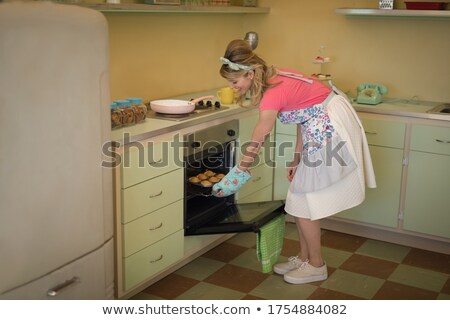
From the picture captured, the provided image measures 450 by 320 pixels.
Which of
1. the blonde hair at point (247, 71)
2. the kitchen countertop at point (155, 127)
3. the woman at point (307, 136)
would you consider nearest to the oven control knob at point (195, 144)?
the kitchen countertop at point (155, 127)

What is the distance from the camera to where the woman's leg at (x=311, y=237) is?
346 cm

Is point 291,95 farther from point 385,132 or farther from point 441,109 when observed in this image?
point 441,109

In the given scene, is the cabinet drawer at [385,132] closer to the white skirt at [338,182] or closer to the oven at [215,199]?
the white skirt at [338,182]

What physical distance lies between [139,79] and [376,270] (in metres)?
1.77

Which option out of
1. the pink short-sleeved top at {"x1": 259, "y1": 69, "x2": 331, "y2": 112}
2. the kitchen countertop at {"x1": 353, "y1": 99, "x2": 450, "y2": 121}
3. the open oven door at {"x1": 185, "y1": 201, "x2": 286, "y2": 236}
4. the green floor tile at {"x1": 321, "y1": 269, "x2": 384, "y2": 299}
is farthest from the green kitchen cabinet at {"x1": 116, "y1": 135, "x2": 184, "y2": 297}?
the kitchen countertop at {"x1": 353, "y1": 99, "x2": 450, "y2": 121}

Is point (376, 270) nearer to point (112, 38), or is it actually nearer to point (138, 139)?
point (138, 139)

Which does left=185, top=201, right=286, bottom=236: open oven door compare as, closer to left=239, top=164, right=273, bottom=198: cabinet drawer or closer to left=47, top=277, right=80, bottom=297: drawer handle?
left=239, top=164, right=273, bottom=198: cabinet drawer

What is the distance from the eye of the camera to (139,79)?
387 centimetres

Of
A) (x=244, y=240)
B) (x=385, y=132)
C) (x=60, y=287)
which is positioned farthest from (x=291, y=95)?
(x=60, y=287)

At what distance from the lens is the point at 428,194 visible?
391 centimetres

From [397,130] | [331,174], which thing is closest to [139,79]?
[331,174]

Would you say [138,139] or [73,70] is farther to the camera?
[138,139]

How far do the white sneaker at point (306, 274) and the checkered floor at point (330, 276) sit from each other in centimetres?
3

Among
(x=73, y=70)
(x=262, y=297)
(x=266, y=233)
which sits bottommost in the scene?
(x=262, y=297)
